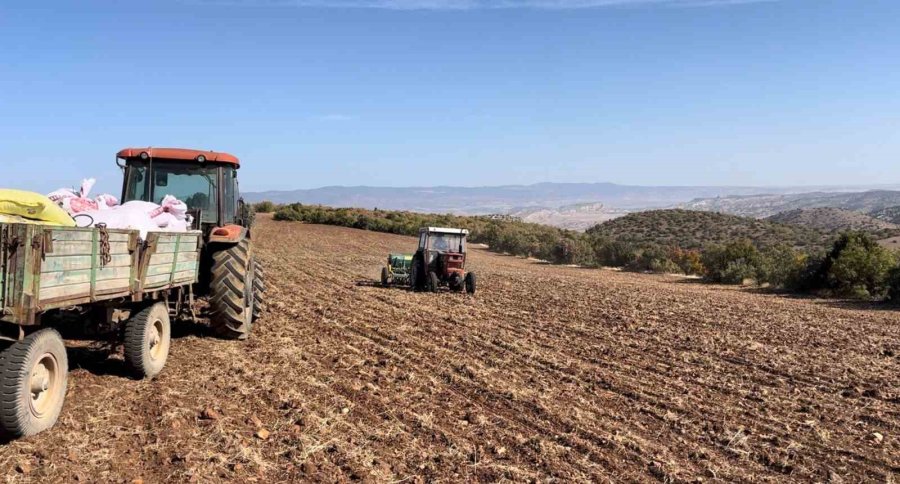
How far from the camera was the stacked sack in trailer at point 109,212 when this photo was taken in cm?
663

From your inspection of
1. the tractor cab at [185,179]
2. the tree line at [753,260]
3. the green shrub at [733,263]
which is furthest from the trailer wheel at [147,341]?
the green shrub at [733,263]

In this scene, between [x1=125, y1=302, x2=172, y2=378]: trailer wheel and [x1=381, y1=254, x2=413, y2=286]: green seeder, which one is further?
[x1=381, y1=254, x2=413, y2=286]: green seeder

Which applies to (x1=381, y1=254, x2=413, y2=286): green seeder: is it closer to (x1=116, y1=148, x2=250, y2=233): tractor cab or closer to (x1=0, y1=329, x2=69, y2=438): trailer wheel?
(x1=116, y1=148, x2=250, y2=233): tractor cab

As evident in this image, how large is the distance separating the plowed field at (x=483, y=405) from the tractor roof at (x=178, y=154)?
2.29 metres

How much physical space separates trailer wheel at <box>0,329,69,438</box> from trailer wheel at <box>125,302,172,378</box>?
3.69 ft

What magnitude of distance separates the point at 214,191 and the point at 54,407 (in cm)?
433

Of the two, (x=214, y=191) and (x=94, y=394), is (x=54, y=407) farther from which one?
(x=214, y=191)

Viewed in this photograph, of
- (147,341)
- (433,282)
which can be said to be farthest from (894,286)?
(147,341)

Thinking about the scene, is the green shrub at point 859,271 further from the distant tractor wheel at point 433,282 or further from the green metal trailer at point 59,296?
the green metal trailer at point 59,296

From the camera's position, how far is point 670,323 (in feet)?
39.9

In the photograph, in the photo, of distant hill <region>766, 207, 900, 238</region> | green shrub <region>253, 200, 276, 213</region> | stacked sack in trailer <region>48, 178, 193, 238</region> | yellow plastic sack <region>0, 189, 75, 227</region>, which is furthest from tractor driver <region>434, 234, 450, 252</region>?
distant hill <region>766, 207, 900, 238</region>

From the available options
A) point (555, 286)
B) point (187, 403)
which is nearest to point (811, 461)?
point (187, 403)

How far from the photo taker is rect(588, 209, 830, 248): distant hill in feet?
159

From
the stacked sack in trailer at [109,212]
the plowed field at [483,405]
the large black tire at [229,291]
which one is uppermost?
the stacked sack in trailer at [109,212]
